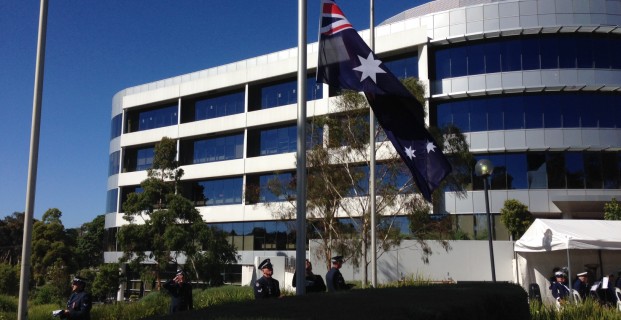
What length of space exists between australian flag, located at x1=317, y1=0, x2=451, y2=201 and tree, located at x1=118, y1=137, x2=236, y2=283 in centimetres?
2181

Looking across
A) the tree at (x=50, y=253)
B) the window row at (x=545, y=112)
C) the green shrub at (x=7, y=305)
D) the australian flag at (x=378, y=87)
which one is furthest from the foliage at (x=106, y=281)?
the australian flag at (x=378, y=87)

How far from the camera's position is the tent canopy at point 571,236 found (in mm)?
20109

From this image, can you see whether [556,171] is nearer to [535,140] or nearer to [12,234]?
[535,140]

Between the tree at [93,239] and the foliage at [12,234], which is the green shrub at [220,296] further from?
the foliage at [12,234]

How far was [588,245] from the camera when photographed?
2008cm

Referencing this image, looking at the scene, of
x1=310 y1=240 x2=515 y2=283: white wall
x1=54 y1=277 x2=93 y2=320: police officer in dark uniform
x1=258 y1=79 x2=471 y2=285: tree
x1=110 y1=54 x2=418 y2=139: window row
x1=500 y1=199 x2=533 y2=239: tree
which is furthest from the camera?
x1=110 y1=54 x2=418 y2=139: window row

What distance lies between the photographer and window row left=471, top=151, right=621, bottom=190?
33.1 m

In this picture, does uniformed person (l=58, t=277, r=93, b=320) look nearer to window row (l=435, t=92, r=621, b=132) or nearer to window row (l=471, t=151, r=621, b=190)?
window row (l=435, t=92, r=621, b=132)

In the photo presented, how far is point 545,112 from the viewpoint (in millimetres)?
33594

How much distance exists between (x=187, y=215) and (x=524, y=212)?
17.0 m

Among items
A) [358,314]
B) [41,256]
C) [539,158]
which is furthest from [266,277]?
[41,256]

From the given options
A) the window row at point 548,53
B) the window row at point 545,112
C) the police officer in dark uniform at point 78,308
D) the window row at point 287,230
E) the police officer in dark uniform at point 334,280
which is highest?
the window row at point 548,53

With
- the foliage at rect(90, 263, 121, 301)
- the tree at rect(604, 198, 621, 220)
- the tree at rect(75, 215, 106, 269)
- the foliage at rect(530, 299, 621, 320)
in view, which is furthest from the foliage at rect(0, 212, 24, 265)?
the foliage at rect(530, 299, 621, 320)

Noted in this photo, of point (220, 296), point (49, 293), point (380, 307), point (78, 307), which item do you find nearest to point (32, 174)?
point (78, 307)
